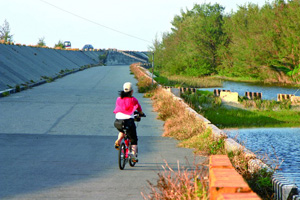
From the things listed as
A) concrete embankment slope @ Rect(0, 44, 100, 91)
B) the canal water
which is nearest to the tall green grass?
the canal water

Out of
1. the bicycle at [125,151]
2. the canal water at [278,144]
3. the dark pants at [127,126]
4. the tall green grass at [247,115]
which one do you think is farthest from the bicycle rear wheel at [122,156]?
the tall green grass at [247,115]

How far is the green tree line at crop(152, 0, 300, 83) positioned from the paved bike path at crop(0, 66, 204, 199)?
43020 millimetres

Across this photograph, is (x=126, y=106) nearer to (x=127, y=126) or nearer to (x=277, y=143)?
(x=127, y=126)

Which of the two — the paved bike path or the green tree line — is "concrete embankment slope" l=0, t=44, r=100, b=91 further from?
the green tree line

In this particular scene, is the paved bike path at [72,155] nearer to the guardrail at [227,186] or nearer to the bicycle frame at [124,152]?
the bicycle frame at [124,152]

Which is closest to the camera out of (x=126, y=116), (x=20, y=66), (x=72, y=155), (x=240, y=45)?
(x=126, y=116)

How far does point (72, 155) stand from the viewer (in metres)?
10.1

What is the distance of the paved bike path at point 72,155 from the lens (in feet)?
23.6

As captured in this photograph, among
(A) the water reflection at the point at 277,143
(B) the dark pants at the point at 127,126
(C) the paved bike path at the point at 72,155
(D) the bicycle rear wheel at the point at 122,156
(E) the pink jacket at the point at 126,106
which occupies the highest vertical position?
(E) the pink jacket at the point at 126,106

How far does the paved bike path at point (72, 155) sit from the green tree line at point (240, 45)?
4302 cm

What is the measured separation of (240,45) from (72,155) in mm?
59208

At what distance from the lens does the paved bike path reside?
7199 millimetres

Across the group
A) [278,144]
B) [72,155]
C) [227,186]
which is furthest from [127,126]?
[278,144]

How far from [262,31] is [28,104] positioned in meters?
48.1
